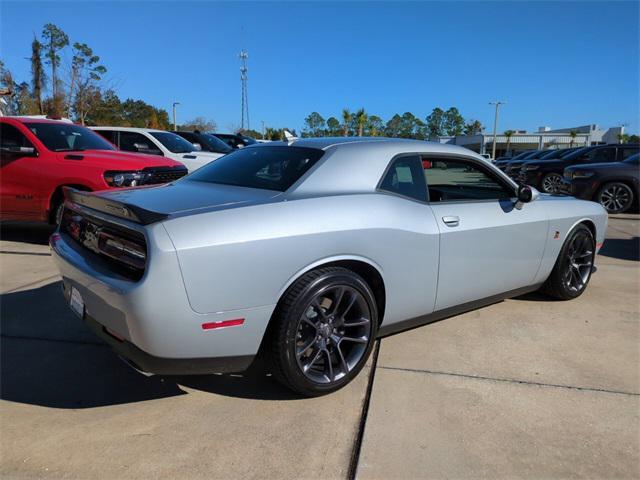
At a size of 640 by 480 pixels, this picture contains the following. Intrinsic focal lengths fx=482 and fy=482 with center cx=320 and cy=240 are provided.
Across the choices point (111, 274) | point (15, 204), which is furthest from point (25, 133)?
point (111, 274)

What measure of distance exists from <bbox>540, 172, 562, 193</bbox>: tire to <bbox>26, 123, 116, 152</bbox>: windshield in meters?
11.4

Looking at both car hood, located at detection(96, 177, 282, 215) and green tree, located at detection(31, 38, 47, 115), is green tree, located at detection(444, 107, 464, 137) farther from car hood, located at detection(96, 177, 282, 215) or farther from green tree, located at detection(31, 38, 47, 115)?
car hood, located at detection(96, 177, 282, 215)

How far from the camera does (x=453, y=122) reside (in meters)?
123

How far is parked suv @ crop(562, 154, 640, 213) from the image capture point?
1036cm

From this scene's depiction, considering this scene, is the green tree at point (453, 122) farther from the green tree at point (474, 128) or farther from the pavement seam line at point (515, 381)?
the pavement seam line at point (515, 381)

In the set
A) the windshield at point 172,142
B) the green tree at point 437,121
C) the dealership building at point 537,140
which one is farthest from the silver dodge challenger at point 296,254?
the green tree at point 437,121

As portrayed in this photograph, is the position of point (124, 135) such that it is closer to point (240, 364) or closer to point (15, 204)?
point (15, 204)

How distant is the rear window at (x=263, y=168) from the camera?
2.98 meters

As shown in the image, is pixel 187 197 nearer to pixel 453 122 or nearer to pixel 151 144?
pixel 151 144

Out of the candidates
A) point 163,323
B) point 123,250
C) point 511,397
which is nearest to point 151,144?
point 123,250

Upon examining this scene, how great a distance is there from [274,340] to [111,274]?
0.89 meters

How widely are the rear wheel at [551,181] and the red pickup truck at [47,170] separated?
10968 millimetres

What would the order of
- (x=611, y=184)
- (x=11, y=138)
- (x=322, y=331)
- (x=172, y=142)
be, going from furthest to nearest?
(x=611, y=184)
(x=172, y=142)
(x=11, y=138)
(x=322, y=331)

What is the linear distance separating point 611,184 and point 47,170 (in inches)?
421
